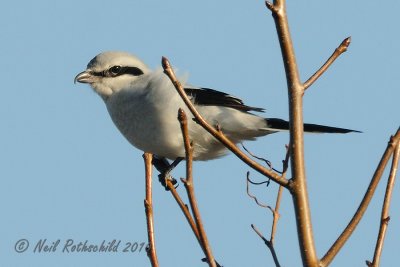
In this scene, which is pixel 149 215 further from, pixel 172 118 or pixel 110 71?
pixel 110 71

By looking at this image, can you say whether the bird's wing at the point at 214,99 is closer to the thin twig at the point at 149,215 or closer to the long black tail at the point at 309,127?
the long black tail at the point at 309,127

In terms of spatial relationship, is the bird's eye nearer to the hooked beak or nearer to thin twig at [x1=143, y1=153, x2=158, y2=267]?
the hooked beak

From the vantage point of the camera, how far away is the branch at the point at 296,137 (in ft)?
5.99

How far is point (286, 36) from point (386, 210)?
65 cm

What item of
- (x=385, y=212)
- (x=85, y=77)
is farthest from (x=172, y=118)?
(x=385, y=212)

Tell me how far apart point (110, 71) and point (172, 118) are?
2.86ft

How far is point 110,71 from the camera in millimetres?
4629

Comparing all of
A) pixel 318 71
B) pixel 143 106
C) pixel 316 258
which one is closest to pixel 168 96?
pixel 143 106

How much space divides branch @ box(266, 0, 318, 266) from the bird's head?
2.72 meters

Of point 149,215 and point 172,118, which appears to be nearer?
point 149,215

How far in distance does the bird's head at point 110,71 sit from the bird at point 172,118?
130 millimetres

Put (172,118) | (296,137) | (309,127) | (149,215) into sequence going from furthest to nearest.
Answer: (172,118), (309,127), (149,215), (296,137)

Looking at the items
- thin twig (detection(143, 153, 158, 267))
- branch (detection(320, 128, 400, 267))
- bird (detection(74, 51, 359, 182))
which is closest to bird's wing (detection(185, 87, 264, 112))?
bird (detection(74, 51, 359, 182))

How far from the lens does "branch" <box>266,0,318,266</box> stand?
1.83m
